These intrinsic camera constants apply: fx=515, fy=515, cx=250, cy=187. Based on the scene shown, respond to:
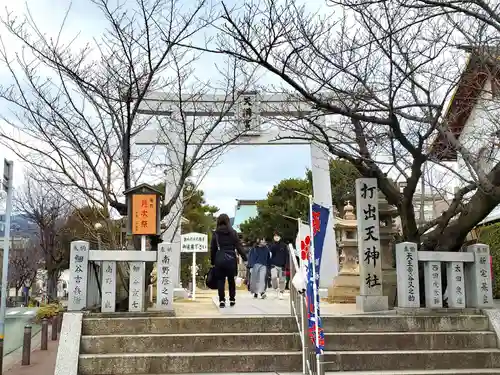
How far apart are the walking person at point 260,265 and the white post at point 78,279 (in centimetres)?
628

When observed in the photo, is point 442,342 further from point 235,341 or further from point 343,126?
point 343,126

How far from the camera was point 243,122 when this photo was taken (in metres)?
13.8

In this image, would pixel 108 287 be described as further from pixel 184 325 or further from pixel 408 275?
pixel 408 275

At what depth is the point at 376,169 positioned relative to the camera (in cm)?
959

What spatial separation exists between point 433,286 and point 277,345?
2793 millimetres

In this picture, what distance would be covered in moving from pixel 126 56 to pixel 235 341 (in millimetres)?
5215

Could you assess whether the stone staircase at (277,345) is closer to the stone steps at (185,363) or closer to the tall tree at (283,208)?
the stone steps at (185,363)

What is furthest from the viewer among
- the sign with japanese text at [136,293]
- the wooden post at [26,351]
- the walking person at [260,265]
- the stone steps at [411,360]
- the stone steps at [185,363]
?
the walking person at [260,265]

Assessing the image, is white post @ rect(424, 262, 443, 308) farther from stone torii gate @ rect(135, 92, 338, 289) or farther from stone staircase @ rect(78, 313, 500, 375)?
stone torii gate @ rect(135, 92, 338, 289)

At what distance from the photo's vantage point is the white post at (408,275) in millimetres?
8109

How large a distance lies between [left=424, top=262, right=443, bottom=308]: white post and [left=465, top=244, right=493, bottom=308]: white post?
59 centimetres

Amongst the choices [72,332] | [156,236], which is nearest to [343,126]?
[156,236]

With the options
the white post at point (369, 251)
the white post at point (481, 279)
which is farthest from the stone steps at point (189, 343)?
the white post at point (481, 279)

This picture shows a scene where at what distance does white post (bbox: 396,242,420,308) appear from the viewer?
26.6 feet
